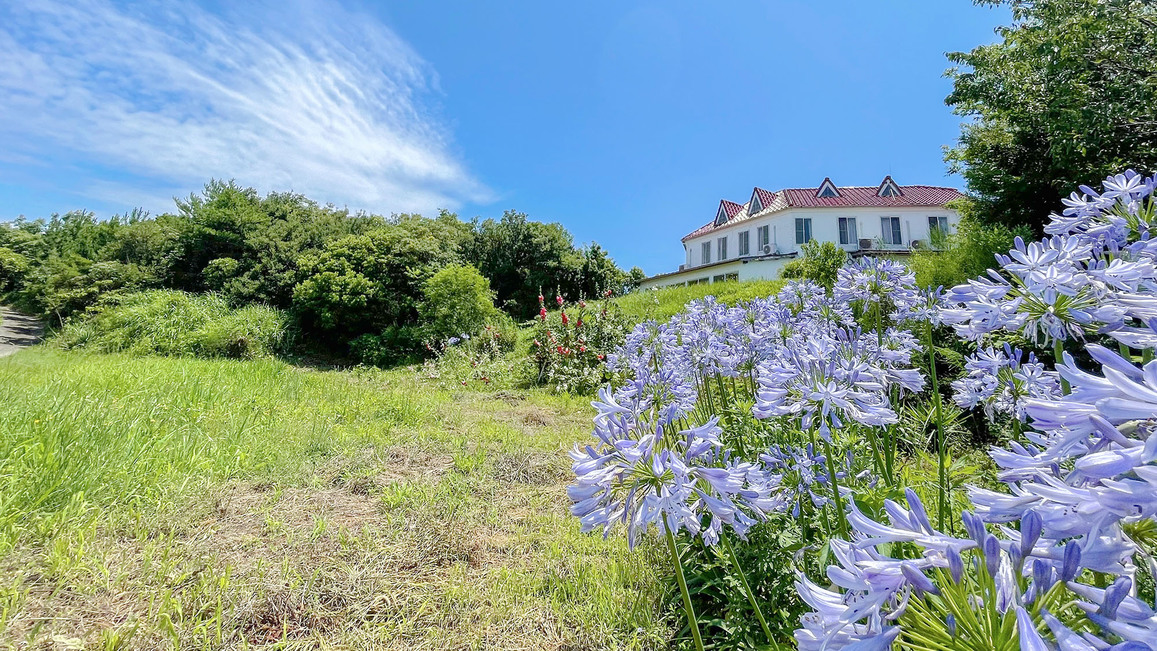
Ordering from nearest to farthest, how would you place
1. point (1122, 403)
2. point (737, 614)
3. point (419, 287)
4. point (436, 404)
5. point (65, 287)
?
1. point (1122, 403)
2. point (737, 614)
3. point (436, 404)
4. point (419, 287)
5. point (65, 287)

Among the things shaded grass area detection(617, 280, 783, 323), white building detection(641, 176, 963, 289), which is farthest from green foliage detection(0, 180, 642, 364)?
white building detection(641, 176, 963, 289)

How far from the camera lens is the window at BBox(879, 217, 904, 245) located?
71.7 feet

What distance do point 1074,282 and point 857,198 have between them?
25.9 metres

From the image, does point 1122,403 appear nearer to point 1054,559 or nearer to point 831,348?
point 1054,559

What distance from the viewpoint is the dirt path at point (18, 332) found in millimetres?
11061

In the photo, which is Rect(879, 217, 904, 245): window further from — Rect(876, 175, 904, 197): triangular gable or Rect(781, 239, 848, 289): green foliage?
Rect(781, 239, 848, 289): green foliage

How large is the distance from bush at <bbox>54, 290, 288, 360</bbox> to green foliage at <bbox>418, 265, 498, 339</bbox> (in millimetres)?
3555

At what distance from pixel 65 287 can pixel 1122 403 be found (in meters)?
18.7

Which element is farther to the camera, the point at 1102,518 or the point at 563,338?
the point at 563,338

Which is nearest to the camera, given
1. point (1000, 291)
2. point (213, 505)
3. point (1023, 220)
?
point (1000, 291)

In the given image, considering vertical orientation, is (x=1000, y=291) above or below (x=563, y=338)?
below

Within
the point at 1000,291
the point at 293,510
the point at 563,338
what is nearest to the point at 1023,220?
the point at 563,338

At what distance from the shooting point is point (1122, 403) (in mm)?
368

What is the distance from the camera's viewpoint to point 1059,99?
5.65m
